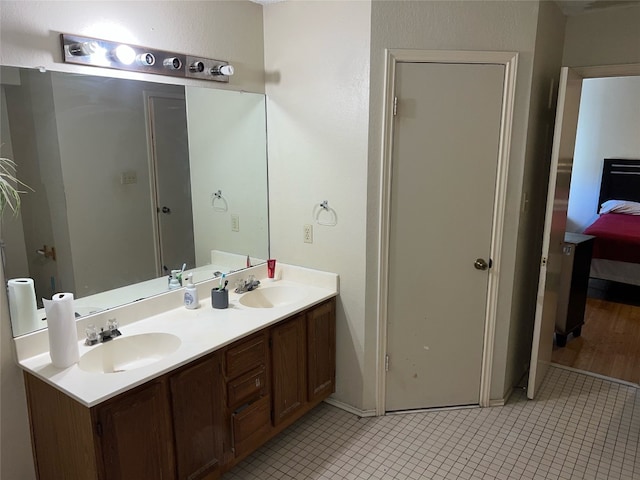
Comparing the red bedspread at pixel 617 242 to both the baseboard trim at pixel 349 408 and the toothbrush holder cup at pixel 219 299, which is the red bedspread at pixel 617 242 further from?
the toothbrush holder cup at pixel 219 299

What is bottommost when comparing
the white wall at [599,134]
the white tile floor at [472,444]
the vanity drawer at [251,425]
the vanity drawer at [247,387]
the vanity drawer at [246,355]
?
the white tile floor at [472,444]

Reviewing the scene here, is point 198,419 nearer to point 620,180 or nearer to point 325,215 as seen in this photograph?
point 325,215

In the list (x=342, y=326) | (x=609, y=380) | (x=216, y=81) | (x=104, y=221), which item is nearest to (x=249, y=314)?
(x=342, y=326)

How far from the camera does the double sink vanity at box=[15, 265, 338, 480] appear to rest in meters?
1.67

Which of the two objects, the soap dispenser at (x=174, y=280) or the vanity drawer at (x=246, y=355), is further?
the soap dispenser at (x=174, y=280)

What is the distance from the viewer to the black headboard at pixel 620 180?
5785 millimetres

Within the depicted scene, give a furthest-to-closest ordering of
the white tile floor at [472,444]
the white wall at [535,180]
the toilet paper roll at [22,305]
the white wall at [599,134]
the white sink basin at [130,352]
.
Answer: the white wall at [599,134]
the white wall at [535,180]
the white tile floor at [472,444]
the white sink basin at [130,352]
the toilet paper roll at [22,305]

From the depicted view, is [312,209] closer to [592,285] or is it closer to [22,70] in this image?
[22,70]

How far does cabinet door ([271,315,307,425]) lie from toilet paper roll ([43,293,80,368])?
2.93 feet

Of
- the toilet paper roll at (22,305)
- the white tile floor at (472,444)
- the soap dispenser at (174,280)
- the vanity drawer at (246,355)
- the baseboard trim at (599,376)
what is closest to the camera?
the toilet paper roll at (22,305)

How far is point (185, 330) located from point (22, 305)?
65 centimetres

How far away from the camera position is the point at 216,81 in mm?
2506

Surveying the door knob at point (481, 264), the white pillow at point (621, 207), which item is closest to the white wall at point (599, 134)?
the white pillow at point (621, 207)

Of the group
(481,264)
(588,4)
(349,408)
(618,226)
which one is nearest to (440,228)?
(481,264)
